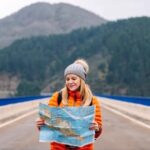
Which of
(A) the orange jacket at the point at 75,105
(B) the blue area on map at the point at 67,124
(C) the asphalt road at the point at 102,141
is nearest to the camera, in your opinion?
(B) the blue area on map at the point at 67,124

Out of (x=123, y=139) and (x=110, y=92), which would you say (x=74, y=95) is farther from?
(x=110, y=92)

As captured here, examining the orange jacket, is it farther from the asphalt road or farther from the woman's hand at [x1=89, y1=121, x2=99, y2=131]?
the asphalt road

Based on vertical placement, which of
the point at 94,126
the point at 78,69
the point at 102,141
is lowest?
the point at 102,141

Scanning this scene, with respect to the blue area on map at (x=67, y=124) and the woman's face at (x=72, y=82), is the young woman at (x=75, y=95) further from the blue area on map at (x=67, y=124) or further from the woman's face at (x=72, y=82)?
the blue area on map at (x=67, y=124)

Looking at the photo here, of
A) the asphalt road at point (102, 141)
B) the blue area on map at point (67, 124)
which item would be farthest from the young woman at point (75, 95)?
the asphalt road at point (102, 141)

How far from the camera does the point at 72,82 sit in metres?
4.61

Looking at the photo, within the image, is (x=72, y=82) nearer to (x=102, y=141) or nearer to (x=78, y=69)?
(x=78, y=69)

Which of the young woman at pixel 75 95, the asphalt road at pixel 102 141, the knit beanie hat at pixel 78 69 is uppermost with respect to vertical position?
the knit beanie hat at pixel 78 69

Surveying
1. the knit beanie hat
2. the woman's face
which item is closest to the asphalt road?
the knit beanie hat

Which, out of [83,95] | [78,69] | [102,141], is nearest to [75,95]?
[83,95]

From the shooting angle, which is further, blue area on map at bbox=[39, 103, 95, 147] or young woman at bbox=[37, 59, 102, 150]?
young woman at bbox=[37, 59, 102, 150]

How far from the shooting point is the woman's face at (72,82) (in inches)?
181

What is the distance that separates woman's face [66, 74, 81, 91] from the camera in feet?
15.0

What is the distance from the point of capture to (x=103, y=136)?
16.2m
